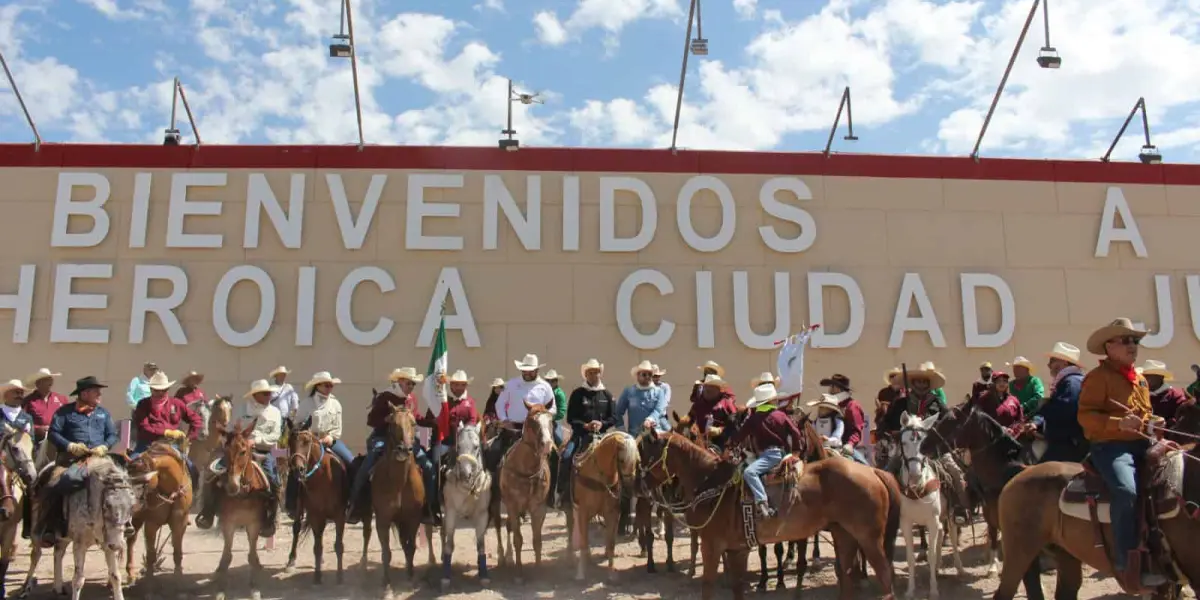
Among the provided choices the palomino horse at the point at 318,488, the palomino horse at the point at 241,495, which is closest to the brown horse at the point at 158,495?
the palomino horse at the point at 241,495

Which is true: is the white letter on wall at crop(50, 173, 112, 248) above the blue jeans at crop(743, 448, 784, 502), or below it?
above

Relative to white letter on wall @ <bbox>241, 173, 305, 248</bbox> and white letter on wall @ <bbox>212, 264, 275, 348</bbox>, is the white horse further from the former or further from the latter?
A: white letter on wall @ <bbox>241, 173, 305, 248</bbox>

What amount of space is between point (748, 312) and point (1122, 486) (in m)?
10.9

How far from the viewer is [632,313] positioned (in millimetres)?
18375

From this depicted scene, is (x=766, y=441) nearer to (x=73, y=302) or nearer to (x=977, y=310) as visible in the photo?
(x=977, y=310)

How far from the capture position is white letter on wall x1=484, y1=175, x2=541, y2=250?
61.0 ft

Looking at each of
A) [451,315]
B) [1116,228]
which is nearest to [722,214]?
[451,315]

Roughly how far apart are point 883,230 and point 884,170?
138 cm

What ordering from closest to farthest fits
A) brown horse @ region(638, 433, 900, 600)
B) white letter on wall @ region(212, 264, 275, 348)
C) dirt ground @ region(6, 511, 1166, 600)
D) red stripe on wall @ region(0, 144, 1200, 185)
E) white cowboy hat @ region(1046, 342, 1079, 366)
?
brown horse @ region(638, 433, 900, 600) < dirt ground @ region(6, 511, 1166, 600) < white cowboy hat @ region(1046, 342, 1079, 366) < white letter on wall @ region(212, 264, 275, 348) < red stripe on wall @ region(0, 144, 1200, 185)

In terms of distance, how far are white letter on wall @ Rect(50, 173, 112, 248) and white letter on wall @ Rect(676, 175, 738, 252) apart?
11945 millimetres

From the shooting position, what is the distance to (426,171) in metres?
19.0

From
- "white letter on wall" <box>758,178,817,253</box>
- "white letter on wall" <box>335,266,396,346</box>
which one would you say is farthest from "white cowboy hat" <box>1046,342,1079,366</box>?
"white letter on wall" <box>335,266,396,346</box>

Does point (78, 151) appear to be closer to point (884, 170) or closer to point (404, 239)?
point (404, 239)

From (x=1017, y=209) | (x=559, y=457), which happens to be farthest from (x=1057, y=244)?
(x=559, y=457)
